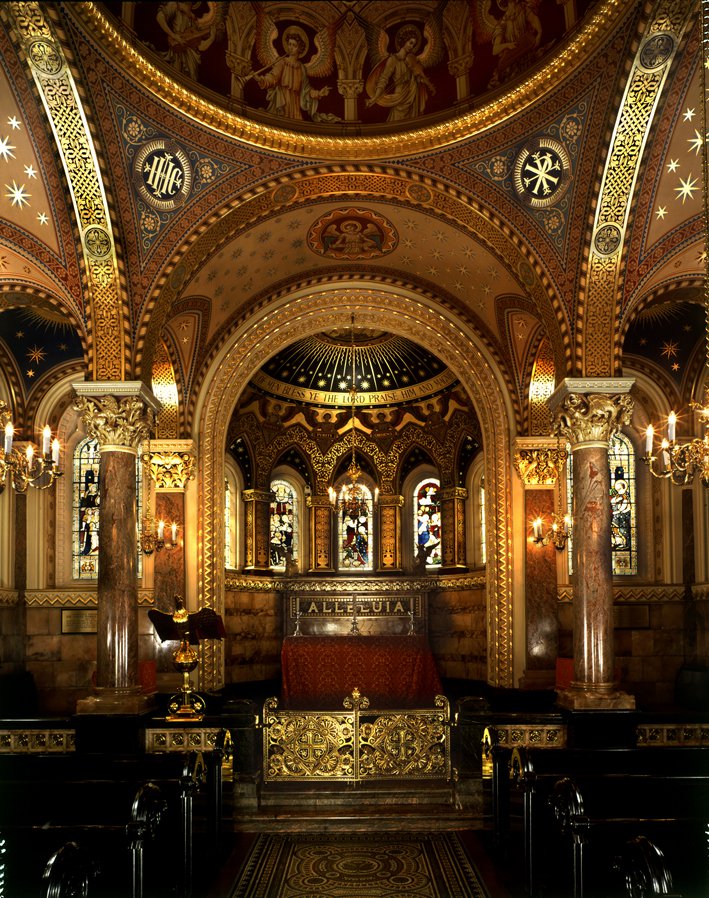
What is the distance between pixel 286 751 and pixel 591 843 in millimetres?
4976

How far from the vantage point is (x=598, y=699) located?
1205cm

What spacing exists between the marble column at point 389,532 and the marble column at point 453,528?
1.00 meters

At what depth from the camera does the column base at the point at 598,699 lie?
12.0 meters

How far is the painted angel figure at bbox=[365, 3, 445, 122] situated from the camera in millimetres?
12289

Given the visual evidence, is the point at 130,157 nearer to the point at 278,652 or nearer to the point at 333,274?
the point at 333,274

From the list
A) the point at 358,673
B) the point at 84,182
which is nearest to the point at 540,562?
the point at 358,673

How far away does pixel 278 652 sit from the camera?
67.5 ft

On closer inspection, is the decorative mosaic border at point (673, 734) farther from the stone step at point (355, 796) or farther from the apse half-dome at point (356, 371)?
the apse half-dome at point (356, 371)

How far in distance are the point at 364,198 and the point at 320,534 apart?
30.0 ft

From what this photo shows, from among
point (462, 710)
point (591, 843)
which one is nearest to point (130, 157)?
point (462, 710)

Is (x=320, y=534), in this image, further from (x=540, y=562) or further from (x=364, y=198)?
(x=364, y=198)

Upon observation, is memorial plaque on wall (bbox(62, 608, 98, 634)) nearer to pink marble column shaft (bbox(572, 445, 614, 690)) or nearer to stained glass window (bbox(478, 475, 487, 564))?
stained glass window (bbox(478, 475, 487, 564))

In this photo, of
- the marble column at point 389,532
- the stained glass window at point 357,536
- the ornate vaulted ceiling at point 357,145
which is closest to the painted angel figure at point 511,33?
the ornate vaulted ceiling at point 357,145

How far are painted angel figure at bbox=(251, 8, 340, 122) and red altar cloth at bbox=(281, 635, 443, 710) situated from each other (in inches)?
307
